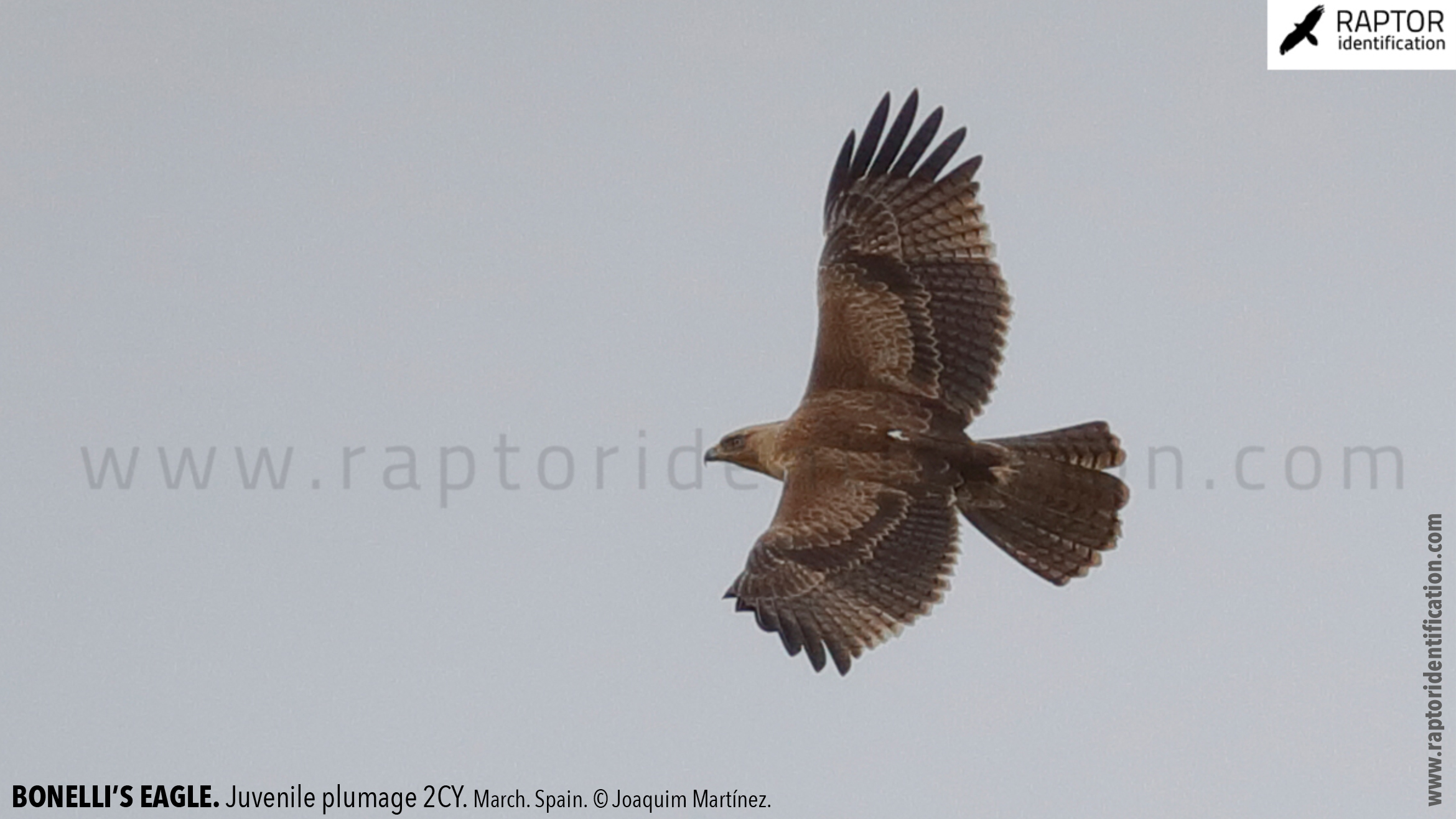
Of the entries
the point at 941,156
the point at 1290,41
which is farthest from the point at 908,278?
the point at 1290,41

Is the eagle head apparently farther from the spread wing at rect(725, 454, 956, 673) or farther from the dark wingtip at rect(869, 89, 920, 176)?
the dark wingtip at rect(869, 89, 920, 176)

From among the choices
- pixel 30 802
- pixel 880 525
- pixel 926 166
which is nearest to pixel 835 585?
pixel 880 525

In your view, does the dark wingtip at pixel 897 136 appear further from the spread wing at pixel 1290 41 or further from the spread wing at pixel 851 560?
the spread wing at pixel 1290 41

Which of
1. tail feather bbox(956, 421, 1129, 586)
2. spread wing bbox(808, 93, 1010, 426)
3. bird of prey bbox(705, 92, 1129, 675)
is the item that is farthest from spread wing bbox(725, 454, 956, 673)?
spread wing bbox(808, 93, 1010, 426)

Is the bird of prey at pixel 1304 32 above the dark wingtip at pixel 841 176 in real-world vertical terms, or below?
above

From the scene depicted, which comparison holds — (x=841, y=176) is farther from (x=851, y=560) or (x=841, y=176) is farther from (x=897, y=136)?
(x=851, y=560)

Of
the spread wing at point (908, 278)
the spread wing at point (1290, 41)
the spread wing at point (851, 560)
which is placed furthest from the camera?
the spread wing at point (1290, 41)

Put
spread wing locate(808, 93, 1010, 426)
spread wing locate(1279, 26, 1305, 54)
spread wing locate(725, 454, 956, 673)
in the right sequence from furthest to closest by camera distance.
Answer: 1. spread wing locate(1279, 26, 1305, 54)
2. spread wing locate(808, 93, 1010, 426)
3. spread wing locate(725, 454, 956, 673)

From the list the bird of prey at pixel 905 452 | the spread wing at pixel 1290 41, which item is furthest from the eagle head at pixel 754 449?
the spread wing at pixel 1290 41
